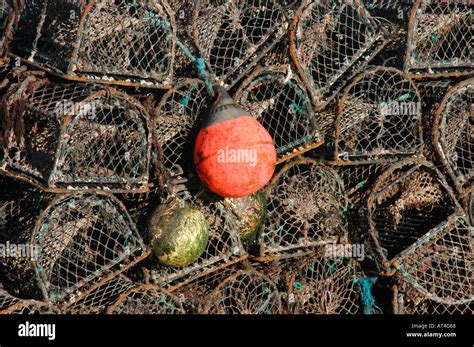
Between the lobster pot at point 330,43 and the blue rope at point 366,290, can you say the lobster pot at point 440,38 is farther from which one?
the blue rope at point 366,290

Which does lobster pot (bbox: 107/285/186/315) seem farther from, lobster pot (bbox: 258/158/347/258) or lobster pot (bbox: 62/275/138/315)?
lobster pot (bbox: 258/158/347/258)

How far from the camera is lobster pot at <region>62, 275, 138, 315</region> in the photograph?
392 cm

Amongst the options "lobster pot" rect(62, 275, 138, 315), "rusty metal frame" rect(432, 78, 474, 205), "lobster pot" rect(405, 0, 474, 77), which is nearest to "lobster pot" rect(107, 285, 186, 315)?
"lobster pot" rect(62, 275, 138, 315)

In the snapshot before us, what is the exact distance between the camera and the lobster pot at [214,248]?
4.21 meters

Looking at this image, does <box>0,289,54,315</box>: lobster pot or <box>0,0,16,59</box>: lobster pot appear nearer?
<box>0,289,54,315</box>: lobster pot

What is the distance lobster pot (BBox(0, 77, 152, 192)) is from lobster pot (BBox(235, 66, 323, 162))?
680mm

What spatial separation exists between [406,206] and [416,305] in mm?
648

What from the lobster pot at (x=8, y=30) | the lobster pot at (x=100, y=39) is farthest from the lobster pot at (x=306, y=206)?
the lobster pot at (x=8, y=30)

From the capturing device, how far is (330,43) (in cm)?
479

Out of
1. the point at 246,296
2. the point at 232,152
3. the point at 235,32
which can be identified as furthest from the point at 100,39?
the point at 246,296

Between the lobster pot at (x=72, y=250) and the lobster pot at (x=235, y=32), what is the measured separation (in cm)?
104

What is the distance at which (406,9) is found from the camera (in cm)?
479

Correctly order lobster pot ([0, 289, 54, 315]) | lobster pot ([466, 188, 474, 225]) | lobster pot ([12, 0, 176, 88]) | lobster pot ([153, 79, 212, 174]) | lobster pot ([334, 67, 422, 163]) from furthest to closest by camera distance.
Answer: lobster pot ([466, 188, 474, 225])
lobster pot ([334, 67, 422, 163])
lobster pot ([153, 79, 212, 174])
lobster pot ([12, 0, 176, 88])
lobster pot ([0, 289, 54, 315])

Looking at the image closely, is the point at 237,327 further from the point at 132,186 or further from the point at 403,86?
the point at 403,86
